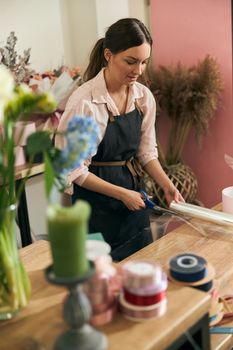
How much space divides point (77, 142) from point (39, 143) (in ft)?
0.33

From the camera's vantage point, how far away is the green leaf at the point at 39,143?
3.06ft

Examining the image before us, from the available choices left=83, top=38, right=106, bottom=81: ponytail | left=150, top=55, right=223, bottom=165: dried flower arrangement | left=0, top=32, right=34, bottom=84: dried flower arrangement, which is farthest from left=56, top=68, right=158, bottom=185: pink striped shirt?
left=150, top=55, right=223, bottom=165: dried flower arrangement

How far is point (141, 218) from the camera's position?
2162mm

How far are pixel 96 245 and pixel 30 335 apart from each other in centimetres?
22

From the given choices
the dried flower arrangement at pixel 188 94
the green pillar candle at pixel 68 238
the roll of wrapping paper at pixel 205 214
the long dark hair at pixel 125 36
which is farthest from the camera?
the dried flower arrangement at pixel 188 94

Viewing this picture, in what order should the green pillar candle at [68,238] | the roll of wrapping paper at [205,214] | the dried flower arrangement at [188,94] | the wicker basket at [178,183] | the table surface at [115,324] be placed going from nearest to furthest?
the green pillar candle at [68,238]
the table surface at [115,324]
the roll of wrapping paper at [205,214]
the dried flower arrangement at [188,94]
the wicker basket at [178,183]

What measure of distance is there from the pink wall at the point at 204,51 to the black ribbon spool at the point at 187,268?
2.05 metres

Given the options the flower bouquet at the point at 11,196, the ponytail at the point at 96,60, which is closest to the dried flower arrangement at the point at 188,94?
the ponytail at the point at 96,60

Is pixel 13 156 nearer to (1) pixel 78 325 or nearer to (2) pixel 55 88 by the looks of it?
(1) pixel 78 325

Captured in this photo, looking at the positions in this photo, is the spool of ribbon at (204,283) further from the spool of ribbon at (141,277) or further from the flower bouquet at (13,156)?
the flower bouquet at (13,156)

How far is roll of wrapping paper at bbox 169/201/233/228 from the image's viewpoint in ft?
5.75

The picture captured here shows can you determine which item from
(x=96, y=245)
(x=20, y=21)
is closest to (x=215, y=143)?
(x=20, y=21)

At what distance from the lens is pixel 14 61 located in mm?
2592

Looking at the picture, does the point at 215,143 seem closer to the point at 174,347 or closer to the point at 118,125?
the point at 118,125
